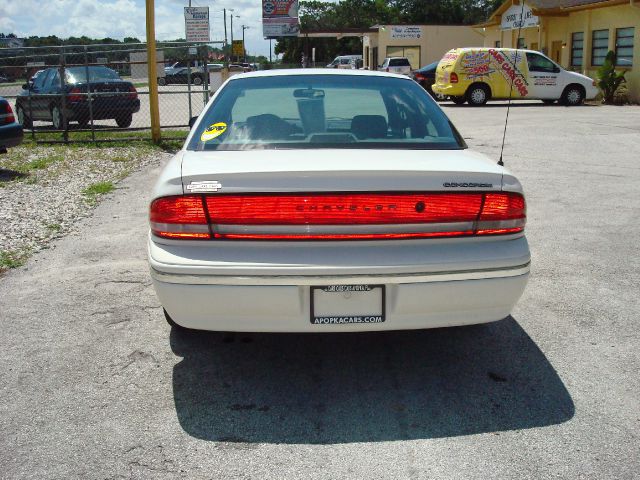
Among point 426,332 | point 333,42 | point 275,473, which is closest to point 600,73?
point 426,332

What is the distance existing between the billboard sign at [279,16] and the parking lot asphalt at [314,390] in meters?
57.8

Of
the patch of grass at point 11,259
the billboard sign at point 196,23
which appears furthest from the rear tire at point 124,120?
the patch of grass at point 11,259

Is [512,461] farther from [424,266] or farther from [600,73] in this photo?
[600,73]

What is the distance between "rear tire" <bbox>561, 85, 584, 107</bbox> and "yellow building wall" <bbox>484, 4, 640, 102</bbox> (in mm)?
2221

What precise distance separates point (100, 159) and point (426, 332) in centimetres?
912

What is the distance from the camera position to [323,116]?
4.40 meters

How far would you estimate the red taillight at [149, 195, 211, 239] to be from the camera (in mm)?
3299

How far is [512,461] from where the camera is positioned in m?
2.95

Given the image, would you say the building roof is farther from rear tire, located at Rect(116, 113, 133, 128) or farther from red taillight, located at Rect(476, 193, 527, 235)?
red taillight, located at Rect(476, 193, 527, 235)

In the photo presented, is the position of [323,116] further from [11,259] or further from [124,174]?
[124,174]

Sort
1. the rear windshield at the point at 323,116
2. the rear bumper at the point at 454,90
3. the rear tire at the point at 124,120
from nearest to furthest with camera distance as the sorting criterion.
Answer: the rear windshield at the point at 323,116
the rear tire at the point at 124,120
the rear bumper at the point at 454,90

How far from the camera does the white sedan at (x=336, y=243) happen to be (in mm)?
3227

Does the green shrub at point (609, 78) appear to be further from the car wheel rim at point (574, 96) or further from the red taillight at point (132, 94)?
the red taillight at point (132, 94)

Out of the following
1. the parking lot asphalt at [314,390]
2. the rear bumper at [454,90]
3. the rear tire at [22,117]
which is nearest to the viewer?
the parking lot asphalt at [314,390]
